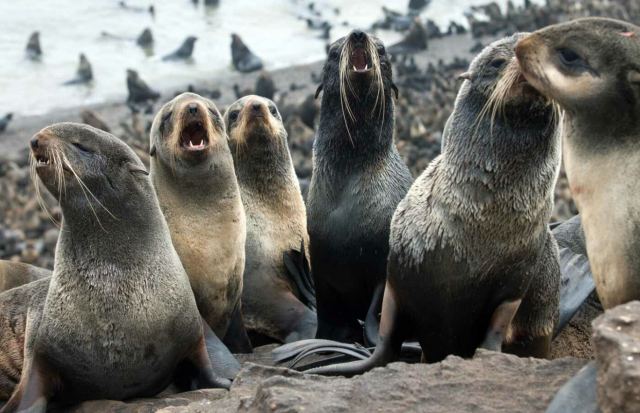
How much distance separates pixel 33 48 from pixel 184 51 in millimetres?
3537

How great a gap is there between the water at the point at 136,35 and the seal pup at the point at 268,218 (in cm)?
1445

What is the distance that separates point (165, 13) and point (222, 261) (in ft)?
92.3

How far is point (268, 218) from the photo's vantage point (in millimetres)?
6262

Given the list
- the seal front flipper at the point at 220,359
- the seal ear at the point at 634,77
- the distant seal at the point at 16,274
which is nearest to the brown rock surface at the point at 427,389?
the seal ear at the point at 634,77

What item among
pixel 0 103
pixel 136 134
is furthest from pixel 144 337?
pixel 0 103

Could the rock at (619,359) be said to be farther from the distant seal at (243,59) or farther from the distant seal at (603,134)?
the distant seal at (243,59)

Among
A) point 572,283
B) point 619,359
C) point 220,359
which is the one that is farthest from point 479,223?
point 619,359

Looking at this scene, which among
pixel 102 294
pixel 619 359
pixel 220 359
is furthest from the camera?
pixel 220 359

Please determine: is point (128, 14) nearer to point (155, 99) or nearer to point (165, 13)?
point (165, 13)

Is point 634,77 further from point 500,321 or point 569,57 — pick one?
point 500,321

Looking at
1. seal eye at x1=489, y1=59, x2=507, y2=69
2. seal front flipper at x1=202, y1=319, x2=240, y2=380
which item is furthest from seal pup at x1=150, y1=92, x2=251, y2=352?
seal eye at x1=489, y1=59, x2=507, y2=69

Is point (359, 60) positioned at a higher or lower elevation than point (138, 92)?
higher

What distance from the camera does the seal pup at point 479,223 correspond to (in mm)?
4281

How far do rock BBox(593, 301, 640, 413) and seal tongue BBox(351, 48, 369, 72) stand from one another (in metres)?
2.90
